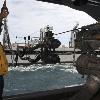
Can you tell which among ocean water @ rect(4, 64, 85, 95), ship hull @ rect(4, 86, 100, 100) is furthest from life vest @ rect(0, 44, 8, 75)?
ocean water @ rect(4, 64, 85, 95)

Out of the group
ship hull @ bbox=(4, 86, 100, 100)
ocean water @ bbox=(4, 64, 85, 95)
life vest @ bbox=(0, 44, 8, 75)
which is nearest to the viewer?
life vest @ bbox=(0, 44, 8, 75)

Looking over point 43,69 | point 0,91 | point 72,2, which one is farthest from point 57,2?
point 43,69

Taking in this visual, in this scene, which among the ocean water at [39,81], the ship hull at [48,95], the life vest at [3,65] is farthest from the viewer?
the ocean water at [39,81]

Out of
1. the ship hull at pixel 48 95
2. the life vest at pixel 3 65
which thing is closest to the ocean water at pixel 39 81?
the ship hull at pixel 48 95

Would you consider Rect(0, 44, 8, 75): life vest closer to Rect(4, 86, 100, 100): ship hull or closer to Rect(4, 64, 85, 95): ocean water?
Rect(4, 86, 100, 100): ship hull

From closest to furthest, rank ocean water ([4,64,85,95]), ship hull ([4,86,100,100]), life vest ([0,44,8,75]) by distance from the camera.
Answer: life vest ([0,44,8,75]) → ship hull ([4,86,100,100]) → ocean water ([4,64,85,95])

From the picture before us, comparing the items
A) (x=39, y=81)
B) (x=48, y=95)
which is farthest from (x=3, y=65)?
(x=39, y=81)

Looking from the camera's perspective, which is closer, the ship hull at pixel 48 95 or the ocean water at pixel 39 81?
the ship hull at pixel 48 95

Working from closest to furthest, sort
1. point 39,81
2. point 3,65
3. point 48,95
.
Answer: point 3,65
point 48,95
point 39,81

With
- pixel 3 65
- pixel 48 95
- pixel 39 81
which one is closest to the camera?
pixel 3 65

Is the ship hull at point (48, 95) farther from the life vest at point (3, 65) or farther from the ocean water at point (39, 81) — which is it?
the life vest at point (3, 65)

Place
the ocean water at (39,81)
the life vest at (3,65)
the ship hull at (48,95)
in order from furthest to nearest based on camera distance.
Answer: the ocean water at (39,81), the ship hull at (48,95), the life vest at (3,65)

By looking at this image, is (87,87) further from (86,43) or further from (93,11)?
(93,11)

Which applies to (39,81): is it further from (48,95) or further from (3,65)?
(3,65)
